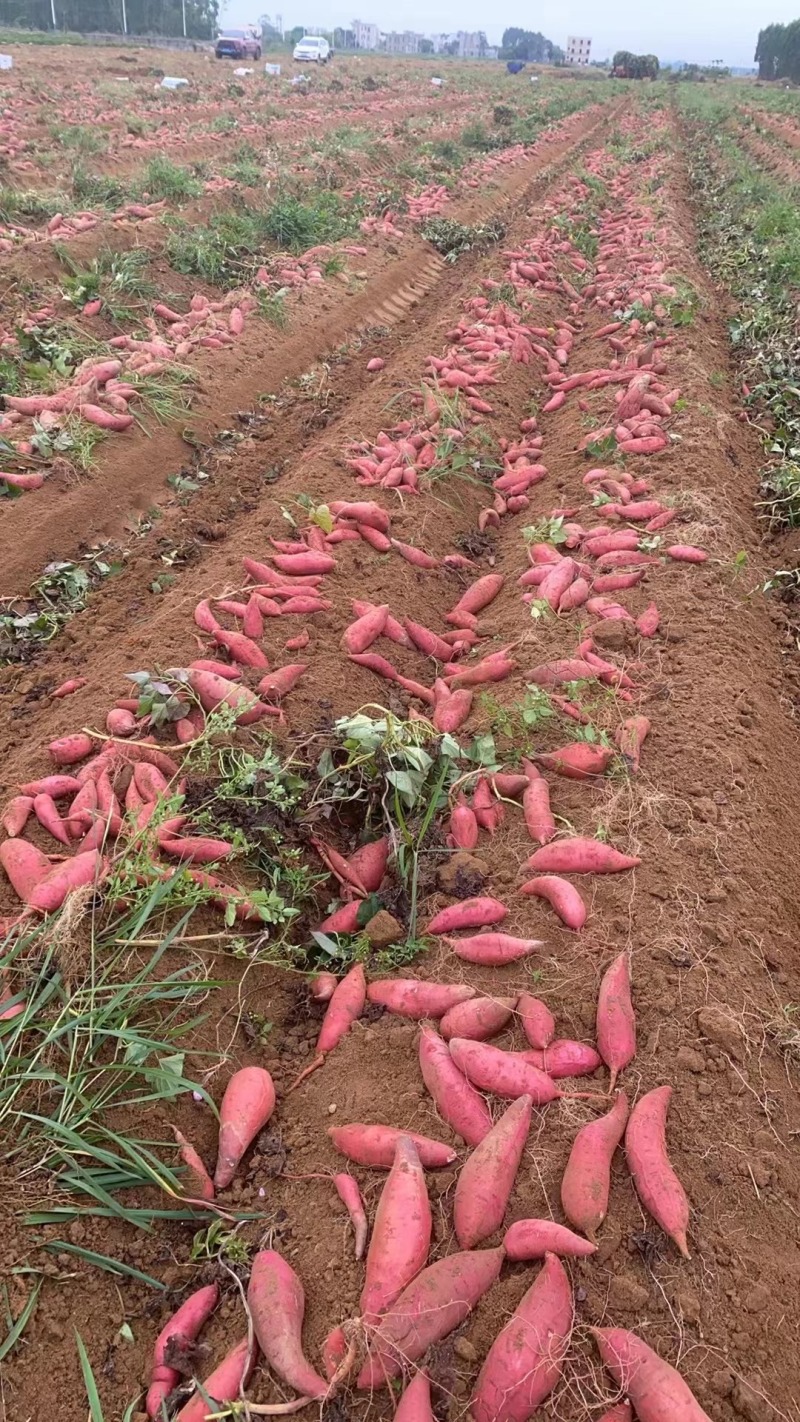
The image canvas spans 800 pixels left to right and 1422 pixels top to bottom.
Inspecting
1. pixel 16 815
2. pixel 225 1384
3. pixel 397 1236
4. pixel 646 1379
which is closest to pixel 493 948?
pixel 397 1236

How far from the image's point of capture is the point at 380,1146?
86.0 inches

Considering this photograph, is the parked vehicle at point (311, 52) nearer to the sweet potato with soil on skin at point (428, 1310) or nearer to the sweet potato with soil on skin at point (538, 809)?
the sweet potato with soil on skin at point (538, 809)

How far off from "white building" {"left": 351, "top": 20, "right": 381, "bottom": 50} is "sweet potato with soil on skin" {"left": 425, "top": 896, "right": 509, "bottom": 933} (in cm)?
10686

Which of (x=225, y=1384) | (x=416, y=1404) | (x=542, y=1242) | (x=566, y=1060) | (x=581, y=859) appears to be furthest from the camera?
(x=581, y=859)

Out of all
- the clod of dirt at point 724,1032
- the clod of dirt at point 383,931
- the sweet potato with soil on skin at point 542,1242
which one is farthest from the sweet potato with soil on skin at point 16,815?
the clod of dirt at point 724,1032

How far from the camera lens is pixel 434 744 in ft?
10.8

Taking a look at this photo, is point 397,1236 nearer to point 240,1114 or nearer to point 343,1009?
point 240,1114

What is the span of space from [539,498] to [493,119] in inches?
915

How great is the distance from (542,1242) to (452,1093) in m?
0.43

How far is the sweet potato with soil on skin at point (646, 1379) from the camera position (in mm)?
1694

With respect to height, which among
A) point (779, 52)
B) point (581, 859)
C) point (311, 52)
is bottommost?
point (581, 859)

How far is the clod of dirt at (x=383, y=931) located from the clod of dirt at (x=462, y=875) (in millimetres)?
245

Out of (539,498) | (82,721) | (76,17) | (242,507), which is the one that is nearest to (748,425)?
(539,498)

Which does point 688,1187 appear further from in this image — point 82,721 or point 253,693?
point 82,721
